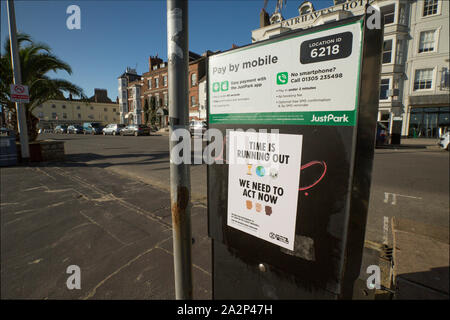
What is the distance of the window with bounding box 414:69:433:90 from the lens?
18.4 meters

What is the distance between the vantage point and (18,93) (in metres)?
7.84

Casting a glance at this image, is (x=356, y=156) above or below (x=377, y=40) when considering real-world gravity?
below

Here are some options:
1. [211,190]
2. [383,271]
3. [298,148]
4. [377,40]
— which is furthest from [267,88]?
[383,271]

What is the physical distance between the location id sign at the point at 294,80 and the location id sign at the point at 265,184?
0.42 ft

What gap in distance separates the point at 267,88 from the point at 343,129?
46 centimetres

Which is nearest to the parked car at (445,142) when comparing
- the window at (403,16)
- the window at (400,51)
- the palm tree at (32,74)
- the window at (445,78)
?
the window at (445,78)

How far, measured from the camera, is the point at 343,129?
101 centimetres

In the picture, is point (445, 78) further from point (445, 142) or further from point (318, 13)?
point (318, 13)

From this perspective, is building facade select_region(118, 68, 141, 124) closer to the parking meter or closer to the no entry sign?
Result: the no entry sign

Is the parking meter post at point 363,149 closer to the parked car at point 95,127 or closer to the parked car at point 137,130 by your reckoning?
the parked car at point 137,130

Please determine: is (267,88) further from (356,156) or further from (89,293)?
(89,293)

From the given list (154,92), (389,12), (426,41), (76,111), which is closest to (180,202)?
(426,41)

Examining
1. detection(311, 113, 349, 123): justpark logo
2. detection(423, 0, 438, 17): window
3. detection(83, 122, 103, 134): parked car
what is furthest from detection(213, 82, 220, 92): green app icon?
detection(83, 122, 103, 134): parked car

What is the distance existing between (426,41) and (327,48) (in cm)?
2528
